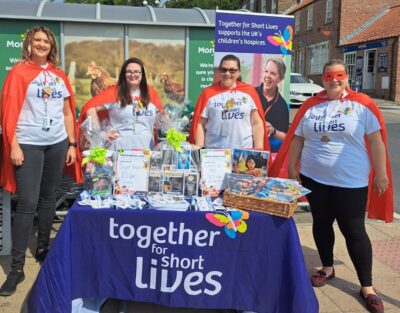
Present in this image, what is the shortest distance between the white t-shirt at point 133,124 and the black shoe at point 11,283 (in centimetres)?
121

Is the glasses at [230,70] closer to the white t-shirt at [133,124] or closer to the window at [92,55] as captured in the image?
the white t-shirt at [133,124]

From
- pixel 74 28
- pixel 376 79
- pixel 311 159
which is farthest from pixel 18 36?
pixel 376 79

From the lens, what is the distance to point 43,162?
3.37 metres

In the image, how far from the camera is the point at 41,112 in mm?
3268

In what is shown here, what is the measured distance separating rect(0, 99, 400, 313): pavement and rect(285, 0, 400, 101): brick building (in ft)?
59.8

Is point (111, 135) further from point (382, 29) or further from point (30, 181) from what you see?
point (382, 29)

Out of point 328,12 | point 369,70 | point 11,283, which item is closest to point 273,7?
point 328,12

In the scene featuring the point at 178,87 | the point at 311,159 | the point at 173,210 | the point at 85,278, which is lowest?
the point at 85,278

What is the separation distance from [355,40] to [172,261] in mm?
→ 25223

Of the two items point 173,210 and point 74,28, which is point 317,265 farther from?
point 74,28

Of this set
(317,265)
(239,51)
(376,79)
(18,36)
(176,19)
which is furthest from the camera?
(376,79)

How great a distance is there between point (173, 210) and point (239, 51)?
2936 millimetres

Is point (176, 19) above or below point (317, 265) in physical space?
above

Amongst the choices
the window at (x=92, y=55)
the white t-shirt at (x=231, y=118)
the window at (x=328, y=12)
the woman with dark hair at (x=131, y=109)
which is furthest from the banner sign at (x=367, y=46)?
the woman with dark hair at (x=131, y=109)
